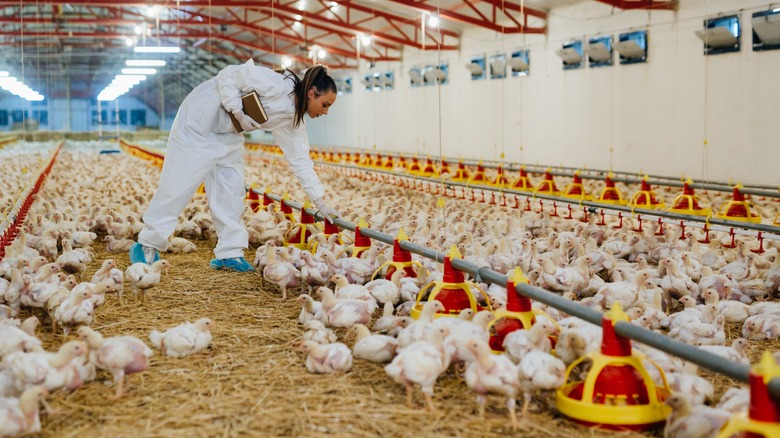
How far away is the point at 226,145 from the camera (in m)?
5.46

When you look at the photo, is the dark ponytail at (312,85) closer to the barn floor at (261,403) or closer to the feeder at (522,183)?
the barn floor at (261,403)

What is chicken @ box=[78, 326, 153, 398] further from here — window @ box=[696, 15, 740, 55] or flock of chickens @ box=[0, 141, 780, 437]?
window @ box=[696, 15, 740, 55]

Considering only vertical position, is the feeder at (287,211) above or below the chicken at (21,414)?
above

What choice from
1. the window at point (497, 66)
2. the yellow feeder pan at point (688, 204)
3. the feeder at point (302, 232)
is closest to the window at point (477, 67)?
the window at point (497, 66)

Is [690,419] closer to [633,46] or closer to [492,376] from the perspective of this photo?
[492,376]

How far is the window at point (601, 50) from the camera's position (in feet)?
45.4

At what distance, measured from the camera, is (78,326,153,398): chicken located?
2947 millimetres

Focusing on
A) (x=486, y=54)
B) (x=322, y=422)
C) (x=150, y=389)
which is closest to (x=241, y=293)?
(x=150, y=389)

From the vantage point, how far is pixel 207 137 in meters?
5.34

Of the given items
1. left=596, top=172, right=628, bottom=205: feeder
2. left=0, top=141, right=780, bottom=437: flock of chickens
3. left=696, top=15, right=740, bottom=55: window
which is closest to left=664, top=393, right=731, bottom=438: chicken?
left=0, top=141, right=780, bottom=437: flock of chickens

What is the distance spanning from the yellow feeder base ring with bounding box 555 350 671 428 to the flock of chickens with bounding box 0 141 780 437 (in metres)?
0.10

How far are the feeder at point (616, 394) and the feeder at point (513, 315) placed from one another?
2.02 ft

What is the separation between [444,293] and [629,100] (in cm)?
1068

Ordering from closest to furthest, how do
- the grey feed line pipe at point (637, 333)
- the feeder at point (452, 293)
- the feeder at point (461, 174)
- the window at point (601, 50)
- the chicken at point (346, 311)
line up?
the grey feed line pipe at point (637, 333), the chicken at point (346, 311), the feeder at point (452, 293), the feeder at point (461, 174), the window at point (601, 50)
